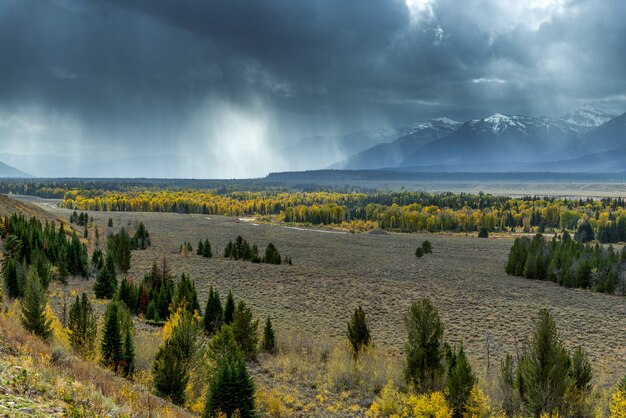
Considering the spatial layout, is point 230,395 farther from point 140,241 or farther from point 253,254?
point 140,241

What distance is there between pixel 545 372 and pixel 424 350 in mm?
7066

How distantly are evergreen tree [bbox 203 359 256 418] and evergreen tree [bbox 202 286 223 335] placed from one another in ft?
66.9

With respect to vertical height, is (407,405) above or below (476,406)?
below

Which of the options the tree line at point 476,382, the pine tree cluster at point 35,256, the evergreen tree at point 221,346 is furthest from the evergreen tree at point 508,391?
the pine tree cluster at point 35,256

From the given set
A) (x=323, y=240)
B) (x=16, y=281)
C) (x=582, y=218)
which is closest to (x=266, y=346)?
(x=16, y=281)

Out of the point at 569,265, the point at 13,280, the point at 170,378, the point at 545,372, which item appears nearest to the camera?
the point at 545,372

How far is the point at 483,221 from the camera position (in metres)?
194

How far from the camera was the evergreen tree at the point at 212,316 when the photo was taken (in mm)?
42562

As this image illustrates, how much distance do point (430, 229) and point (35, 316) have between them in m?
169

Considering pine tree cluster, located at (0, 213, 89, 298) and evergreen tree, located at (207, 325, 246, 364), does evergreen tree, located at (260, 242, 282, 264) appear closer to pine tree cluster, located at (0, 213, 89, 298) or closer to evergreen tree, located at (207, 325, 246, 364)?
pine tree cluster, located at (0, 213, 89, 298)

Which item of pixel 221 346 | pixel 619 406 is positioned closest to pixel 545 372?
pixel 619 406

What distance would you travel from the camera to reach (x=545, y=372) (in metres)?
24.2

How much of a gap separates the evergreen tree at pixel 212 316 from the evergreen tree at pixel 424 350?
20.0 m

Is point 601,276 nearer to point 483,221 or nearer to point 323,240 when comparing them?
point 323,240
